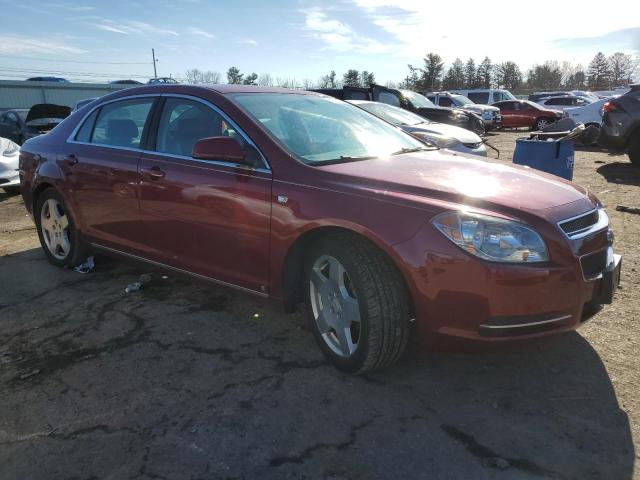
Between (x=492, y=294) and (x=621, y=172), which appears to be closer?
(x=492, y=294)

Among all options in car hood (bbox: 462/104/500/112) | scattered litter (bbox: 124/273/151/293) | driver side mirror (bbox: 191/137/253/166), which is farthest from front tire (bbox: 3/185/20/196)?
car hood (bbox: 462/104/500/112)

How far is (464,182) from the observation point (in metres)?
2.76

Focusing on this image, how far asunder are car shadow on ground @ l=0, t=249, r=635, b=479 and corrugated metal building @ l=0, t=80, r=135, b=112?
31.0 m

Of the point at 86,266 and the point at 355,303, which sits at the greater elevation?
the point at 355,303

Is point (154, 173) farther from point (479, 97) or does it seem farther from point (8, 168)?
point (479, 97)

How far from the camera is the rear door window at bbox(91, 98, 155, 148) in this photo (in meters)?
3.87

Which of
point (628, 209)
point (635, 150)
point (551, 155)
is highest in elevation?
point (551, 155)

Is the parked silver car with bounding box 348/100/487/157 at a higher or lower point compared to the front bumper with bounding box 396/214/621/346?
higher

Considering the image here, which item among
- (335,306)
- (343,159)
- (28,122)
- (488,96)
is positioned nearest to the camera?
(335,306)

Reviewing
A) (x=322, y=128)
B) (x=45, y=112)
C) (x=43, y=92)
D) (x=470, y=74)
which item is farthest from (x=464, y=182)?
(x=470, y=74)

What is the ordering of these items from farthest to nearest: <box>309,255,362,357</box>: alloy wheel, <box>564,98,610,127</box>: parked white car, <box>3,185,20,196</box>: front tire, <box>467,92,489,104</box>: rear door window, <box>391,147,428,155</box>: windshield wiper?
<box>467,92,489,104</box>: rear door window < <box>564,98,610,127</box>: parked white car < <box>3,185,20,196</box>: front tire < <box>391,147,428,155</box>: windshield wiper < <box>309,255,362,357</box>: alloy wheel

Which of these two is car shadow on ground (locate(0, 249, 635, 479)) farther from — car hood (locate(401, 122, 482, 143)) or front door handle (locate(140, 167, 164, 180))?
car hood (locate(401, 122, 482, 143))

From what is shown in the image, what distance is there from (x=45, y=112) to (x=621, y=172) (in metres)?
13.1

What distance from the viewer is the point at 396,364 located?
116 inches
